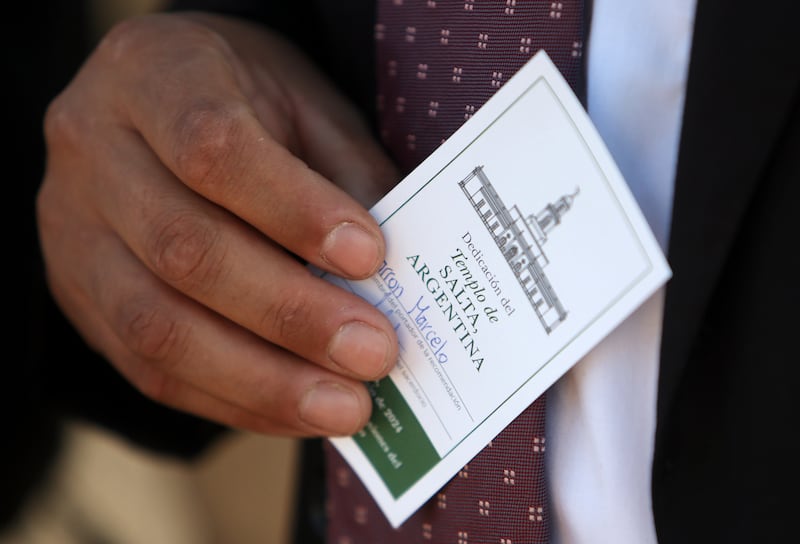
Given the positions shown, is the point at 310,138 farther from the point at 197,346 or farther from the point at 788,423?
the point at 788,423

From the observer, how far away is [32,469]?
4.43 feet

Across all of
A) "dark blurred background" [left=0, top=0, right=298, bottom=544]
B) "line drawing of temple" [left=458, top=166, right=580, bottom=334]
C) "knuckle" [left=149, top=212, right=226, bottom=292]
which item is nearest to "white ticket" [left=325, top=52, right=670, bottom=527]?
"line drawing of temple" [left=458, top=166, right=580, bottom=334]

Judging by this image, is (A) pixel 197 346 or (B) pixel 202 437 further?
(B) pixel 202 437

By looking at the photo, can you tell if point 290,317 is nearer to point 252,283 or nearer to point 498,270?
point 252,283

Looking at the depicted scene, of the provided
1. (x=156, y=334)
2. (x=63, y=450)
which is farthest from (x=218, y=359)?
(x=63, y=450)

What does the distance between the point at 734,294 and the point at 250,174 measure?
0.36 m

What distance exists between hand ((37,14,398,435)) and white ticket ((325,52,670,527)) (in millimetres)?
30

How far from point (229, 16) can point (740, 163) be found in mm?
580

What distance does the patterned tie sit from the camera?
Answer: 0.57m

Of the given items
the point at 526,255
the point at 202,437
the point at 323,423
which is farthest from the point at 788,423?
the point at 202,437

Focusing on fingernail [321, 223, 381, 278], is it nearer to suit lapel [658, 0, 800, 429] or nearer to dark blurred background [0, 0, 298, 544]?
suit lapel [658, 0, 800, 429]

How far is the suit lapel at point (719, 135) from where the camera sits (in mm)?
478

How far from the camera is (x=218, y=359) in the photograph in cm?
67

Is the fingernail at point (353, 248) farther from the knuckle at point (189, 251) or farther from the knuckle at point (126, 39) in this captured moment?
the knuckle at point (126, 39)
